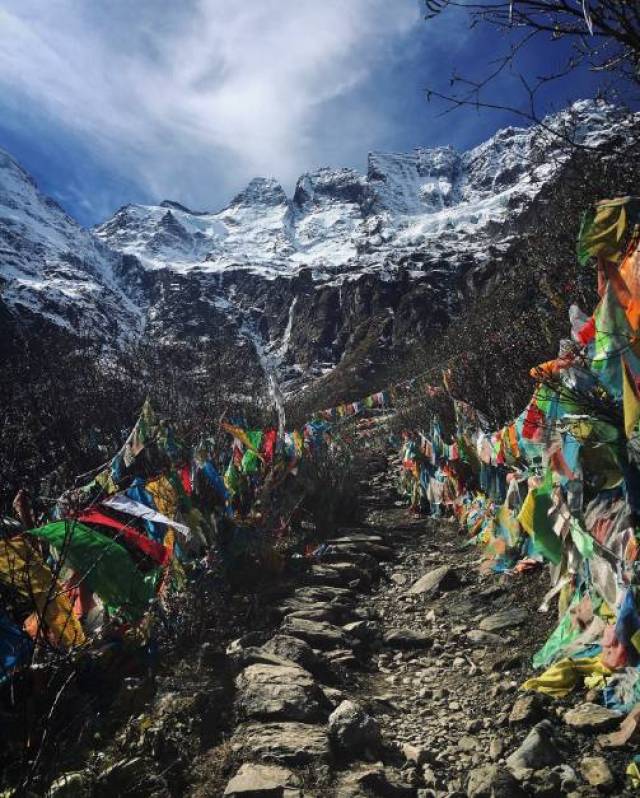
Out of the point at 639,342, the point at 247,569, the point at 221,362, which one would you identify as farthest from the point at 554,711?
the point at 221,362

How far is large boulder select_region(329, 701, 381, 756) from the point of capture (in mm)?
4066

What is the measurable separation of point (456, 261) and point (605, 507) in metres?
111

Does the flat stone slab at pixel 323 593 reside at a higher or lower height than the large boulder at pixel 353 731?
higher

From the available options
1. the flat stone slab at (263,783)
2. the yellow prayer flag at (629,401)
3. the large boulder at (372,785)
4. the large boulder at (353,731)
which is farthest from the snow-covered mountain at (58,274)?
the yellow prayer flag at (629,401)

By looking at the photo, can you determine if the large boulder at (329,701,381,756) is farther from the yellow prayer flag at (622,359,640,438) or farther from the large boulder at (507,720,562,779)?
the yellow prayer flag at (622,359,640,438)

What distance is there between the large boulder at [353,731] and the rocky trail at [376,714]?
11mm

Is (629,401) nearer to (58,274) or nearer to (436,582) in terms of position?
(436,582)

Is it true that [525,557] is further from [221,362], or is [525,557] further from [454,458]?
[221,362]

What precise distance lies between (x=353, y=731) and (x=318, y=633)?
225 cm

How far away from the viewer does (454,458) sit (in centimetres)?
1169

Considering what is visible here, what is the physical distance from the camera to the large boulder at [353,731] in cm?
407

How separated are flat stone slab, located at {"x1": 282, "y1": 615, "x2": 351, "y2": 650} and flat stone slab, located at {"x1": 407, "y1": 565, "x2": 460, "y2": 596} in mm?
1791

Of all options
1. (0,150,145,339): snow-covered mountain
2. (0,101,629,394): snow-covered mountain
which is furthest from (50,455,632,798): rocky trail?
(0,150,145,339): snow-covered mountain

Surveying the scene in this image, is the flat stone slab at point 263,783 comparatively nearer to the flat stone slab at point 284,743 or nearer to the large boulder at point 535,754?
the flat stone slab at point 284,743
